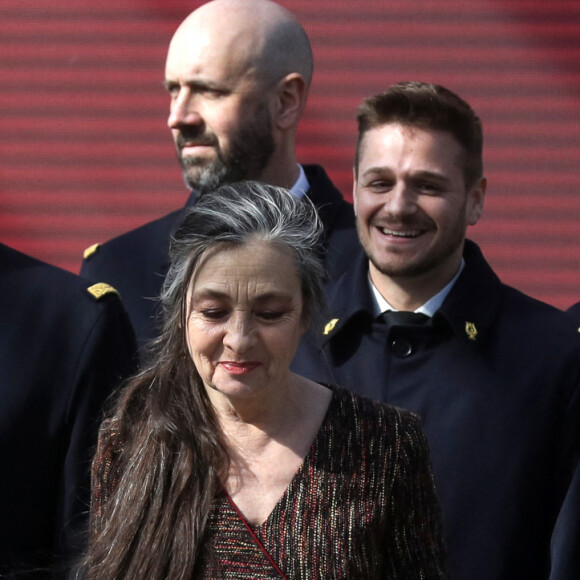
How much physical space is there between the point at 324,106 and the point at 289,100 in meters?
1.26

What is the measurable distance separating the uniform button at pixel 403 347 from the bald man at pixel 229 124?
479mm

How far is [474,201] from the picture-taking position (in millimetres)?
2820

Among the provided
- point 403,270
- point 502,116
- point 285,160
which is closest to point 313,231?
point 403,270

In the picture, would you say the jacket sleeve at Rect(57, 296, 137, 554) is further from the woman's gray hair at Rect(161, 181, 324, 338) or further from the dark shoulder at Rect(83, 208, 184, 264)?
the dark shoulder at Rect(83, 208, 184, 264)

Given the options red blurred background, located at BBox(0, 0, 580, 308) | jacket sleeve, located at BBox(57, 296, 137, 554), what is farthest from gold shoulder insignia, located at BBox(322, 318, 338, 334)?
red blurred background, located at BBox(0, 0, 580, 308)

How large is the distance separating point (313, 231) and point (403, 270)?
0.58m

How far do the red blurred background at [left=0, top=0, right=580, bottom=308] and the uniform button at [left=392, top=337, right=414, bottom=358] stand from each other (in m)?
2.00

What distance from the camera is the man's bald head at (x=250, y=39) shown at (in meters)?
3.32

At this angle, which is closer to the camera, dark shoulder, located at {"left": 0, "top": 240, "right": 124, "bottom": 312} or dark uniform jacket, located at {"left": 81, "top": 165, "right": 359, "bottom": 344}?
dark shoulder, located at {"left": 0, "top": 240, "right": 124, "bottom": 312}

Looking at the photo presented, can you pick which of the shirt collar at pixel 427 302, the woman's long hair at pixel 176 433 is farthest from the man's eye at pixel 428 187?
the woman's long hair at pixel 176 433

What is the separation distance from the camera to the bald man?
325 centimetres

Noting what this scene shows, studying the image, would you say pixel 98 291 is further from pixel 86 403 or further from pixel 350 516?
pixel 350 516

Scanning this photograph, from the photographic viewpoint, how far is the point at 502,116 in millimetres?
4609

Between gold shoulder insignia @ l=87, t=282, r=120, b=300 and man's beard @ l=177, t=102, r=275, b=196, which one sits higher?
man's beard @ l=177, t=102, r=275, b=196
